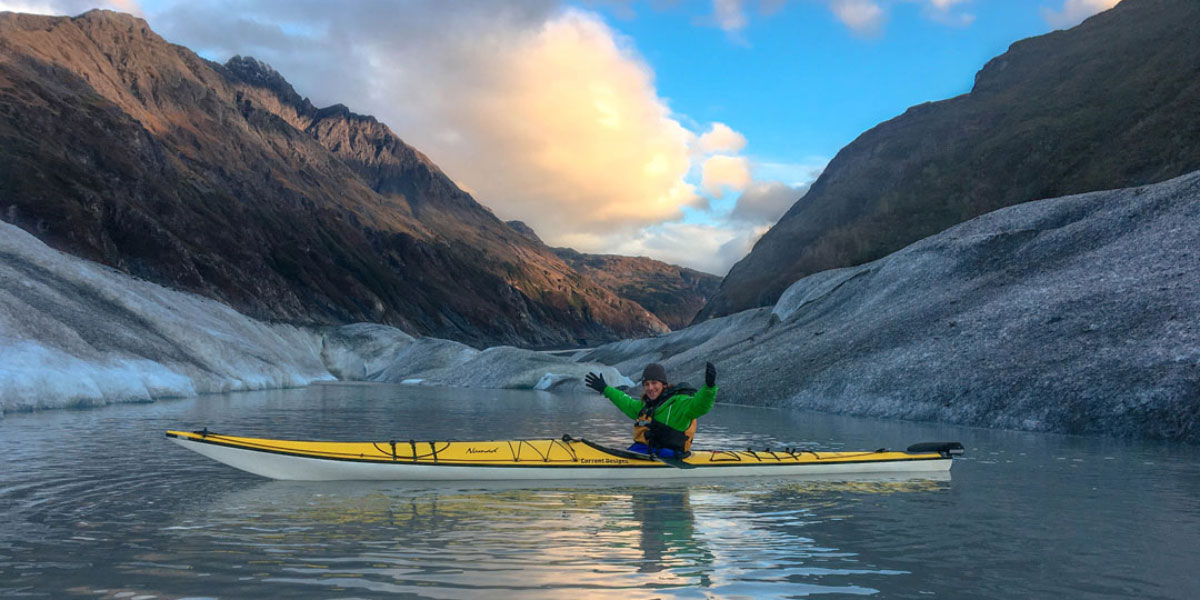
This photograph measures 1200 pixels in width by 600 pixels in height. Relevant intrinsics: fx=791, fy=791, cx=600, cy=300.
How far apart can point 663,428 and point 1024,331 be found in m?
21.8

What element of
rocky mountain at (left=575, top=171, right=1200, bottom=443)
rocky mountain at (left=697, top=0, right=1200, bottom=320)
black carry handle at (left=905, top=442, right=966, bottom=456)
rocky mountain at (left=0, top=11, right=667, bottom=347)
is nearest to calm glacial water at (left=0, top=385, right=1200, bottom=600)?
black carry handle at (left=905, top=442, right=966, bottom=456)

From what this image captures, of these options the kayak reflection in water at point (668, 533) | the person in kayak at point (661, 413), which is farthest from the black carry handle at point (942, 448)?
the kayak reflection in water at point (668, 533)

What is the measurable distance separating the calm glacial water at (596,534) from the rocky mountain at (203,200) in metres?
75.3

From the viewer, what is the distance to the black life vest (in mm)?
14445

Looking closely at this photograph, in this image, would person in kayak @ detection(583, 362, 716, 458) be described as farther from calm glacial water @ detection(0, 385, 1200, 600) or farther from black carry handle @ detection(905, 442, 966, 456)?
black carry handle @ detection(905, 442, 966, 456)

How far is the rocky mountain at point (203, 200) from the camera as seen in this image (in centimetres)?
8275

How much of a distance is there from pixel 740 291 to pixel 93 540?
94.6 metres

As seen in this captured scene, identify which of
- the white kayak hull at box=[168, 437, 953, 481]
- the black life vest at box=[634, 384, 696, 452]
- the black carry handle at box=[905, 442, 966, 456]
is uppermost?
the black life vest at box=[634, 384, 696, 452]

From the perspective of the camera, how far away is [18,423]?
2388cm

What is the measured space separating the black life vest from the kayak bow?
0.35 metres

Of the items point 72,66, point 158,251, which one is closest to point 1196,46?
point 158,251

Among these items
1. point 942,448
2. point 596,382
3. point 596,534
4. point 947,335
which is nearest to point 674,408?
point 596,382

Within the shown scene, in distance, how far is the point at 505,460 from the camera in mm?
14047

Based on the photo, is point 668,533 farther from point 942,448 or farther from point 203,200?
point 203,200
